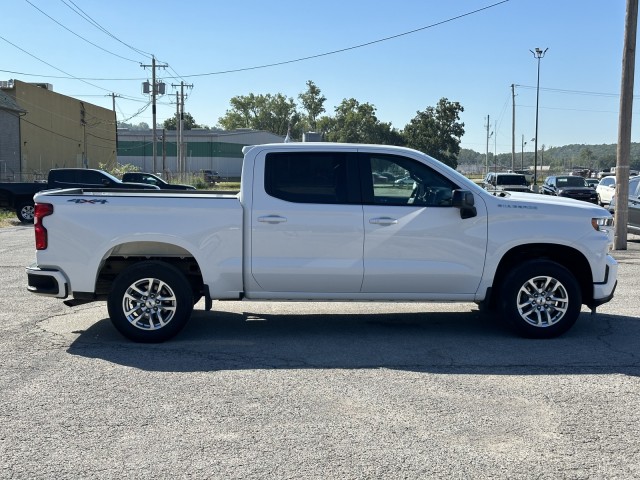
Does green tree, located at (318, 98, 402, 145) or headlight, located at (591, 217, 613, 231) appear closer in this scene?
headlight, located at (591, 217, 613, 231)

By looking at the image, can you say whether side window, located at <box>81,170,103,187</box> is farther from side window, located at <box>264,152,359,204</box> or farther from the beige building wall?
the beige building wall

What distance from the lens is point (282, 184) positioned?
24.4 feet

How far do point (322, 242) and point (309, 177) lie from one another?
28.2 inches

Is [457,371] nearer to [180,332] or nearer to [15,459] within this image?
[180,332]

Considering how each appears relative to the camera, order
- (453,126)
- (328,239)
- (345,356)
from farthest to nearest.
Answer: (453,126) < (328,239) < (345,356)

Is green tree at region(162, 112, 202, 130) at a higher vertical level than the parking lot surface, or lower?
higher

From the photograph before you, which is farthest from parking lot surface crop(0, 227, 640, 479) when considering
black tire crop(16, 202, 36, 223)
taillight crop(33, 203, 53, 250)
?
black tire crop(16, 202, 36, 223)

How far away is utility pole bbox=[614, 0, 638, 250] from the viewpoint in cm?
1591

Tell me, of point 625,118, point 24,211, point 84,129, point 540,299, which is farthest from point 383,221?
point 84,129

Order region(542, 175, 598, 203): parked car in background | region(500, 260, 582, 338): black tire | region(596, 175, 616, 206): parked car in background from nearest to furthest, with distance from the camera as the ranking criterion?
1. region(500, 260, 582, 338): black tire
2. region(596, 175, 616, 206): parked car in background
3. region(542, 175, 598, 203): parked car in background

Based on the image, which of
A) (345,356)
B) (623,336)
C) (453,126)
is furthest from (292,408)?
(453,126)

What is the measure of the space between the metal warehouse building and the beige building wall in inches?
1013

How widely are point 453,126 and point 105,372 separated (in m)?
81.0

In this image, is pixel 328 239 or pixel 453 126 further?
pixel 453 126
